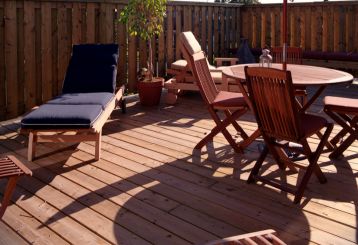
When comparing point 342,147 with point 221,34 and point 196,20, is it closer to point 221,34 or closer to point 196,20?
point 196,20

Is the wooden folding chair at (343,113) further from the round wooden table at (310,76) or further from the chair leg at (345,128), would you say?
the round wooden table at (310,76)

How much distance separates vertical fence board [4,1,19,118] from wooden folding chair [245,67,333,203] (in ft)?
11.7

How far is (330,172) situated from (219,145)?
1256mm

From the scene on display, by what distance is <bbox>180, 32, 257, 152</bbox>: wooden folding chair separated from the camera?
4.36 m

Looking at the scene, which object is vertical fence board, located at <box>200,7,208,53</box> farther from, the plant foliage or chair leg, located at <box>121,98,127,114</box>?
chair leg, located at <box>121,98,127,114</box>

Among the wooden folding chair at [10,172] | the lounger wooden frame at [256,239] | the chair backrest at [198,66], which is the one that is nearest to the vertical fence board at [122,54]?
the chair backrest at [198,66]

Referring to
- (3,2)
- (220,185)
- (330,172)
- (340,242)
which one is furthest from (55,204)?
(3,2)

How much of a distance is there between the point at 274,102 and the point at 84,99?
2333 millimetres

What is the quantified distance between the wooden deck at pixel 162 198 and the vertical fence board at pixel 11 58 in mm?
1026

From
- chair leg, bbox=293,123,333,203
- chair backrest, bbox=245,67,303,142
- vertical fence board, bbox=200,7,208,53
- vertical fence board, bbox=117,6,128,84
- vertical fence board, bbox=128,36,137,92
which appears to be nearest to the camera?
chair backrest, bbox=245,67,303,142

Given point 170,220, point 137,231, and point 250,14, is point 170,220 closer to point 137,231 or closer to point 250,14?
point 137,231

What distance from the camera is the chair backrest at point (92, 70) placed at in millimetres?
5465

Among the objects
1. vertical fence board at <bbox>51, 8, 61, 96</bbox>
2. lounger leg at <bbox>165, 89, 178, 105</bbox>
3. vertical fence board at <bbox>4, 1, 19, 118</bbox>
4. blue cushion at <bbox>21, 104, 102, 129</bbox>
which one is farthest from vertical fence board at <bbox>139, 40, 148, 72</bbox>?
blue cushion at <bbox>21, 104, 102, 129</bbox>

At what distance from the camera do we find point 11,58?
5742 millimetres
